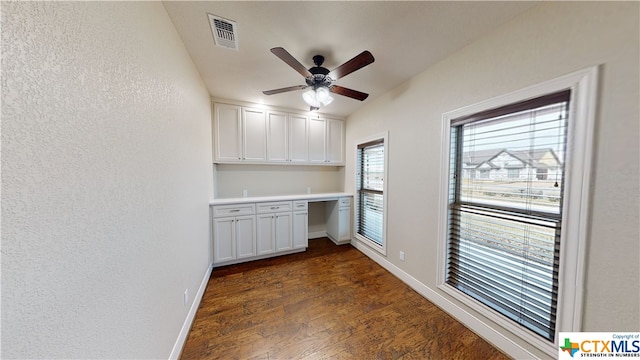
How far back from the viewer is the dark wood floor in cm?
149

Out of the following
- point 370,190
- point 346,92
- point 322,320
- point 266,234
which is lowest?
point 322,320

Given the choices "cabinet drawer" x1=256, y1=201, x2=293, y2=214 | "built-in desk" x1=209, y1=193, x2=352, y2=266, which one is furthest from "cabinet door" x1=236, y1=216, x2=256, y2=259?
"cabinet drawer" x1=256, y1=201, x2=293, y2=214

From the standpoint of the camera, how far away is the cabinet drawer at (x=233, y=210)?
104 inches

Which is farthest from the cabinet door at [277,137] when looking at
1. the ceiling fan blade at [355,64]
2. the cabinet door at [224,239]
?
the ceiling fan blade at [355,64]

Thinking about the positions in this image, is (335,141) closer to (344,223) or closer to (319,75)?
(344,223)

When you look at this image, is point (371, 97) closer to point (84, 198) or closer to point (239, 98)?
point (239, 98)

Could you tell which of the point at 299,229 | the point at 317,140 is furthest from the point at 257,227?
the point at 317,140

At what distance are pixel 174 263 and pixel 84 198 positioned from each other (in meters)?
0.92

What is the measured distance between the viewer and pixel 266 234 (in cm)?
292

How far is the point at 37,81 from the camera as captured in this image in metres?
0.54

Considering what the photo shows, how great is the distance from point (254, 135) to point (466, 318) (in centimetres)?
330

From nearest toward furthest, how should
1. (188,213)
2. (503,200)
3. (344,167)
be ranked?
1. (503,200)
2. (188,213)
3. (344,167)

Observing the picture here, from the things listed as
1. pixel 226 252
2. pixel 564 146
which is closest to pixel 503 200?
pixel 564 146

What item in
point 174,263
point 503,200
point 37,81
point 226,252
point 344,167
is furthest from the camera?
point 344,167
